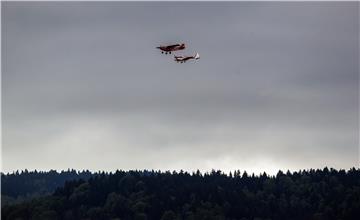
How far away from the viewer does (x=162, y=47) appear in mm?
174625

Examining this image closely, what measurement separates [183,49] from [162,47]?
4.97m

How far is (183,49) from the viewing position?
582ft
